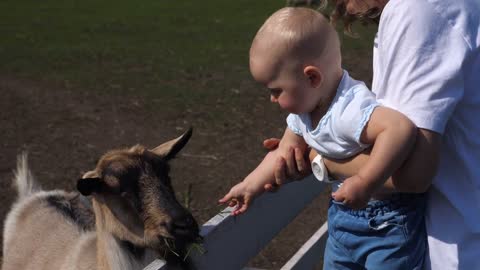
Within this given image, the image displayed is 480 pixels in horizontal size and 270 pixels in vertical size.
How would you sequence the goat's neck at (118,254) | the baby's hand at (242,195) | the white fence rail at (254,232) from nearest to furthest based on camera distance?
the baby's hand at (242,195)
the white fence rail at (254,232)
the goat's neck at (118,254)

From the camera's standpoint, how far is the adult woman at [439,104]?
7.48 ft

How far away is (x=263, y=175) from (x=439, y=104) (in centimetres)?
88

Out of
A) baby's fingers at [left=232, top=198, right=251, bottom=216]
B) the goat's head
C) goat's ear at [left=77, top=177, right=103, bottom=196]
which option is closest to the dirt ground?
the goat's head

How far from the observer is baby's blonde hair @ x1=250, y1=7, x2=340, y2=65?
246 cm

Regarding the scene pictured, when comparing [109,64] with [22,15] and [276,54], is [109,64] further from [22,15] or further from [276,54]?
[276,54]

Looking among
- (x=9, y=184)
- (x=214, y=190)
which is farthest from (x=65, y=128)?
(x=214, y=190)

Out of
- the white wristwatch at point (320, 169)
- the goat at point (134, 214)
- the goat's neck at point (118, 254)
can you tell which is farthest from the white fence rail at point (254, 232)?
the white wristwatch at point (320, 169)

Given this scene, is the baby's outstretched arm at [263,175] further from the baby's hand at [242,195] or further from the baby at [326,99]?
the baby at [326,99]

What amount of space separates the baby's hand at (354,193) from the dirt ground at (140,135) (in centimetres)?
368

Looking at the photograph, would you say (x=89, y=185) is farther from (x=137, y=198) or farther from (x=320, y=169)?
(x=320, y=169)

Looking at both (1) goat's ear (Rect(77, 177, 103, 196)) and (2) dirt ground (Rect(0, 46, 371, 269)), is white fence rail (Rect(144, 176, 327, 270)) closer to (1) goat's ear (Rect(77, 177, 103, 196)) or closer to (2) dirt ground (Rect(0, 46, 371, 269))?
(1) goat's ear (Rect(77, 177, 103, 196))

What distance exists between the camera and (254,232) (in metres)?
3.81

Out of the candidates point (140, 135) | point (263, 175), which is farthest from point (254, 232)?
point (140, 135)

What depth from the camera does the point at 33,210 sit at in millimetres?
5465
